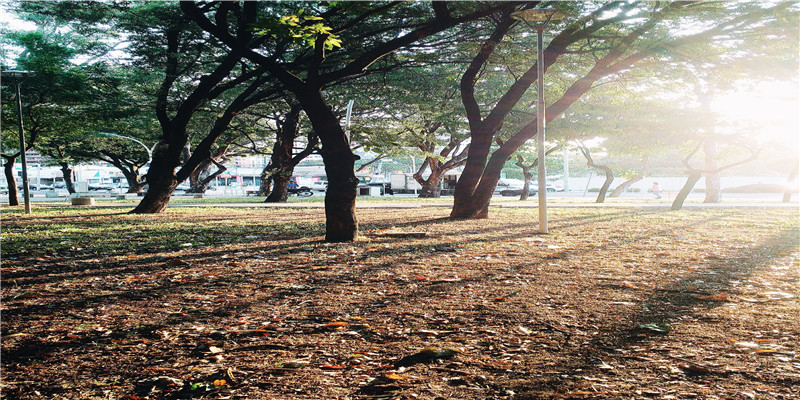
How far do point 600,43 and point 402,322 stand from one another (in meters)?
11.6

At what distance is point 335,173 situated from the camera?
9.64 meters

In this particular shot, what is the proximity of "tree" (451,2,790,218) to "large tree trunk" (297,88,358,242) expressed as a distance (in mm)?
4653

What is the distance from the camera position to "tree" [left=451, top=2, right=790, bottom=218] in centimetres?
1076

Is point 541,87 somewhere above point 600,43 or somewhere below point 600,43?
below

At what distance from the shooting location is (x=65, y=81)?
18.3 m

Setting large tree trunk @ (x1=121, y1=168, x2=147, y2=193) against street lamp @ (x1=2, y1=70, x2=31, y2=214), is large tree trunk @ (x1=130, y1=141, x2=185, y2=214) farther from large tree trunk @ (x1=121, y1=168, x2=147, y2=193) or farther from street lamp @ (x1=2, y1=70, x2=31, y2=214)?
large tree trunk @ (x1=121, y1=168, x2=147, y2=193)

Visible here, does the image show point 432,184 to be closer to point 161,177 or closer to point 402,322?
point 161,177

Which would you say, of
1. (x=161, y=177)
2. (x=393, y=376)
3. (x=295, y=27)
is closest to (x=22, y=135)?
(x=161, y=177)

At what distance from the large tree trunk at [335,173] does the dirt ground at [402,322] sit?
0.99 m

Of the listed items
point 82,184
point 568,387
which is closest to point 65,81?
point 568,387

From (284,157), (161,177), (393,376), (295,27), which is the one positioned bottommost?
(393,376)

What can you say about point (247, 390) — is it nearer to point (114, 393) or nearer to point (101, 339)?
point (114, 393)

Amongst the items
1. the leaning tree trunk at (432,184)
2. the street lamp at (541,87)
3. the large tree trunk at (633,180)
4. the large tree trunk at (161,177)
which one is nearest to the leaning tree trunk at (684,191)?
the large tree trunk at (633,180)

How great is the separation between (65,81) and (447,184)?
35.7 metres
